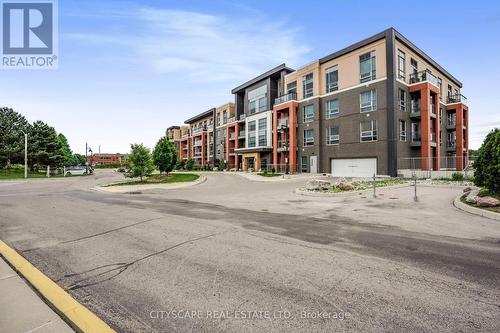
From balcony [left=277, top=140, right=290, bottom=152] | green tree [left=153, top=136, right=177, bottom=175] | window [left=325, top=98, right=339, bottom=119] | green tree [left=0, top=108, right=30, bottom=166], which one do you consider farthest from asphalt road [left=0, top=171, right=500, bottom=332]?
green tree [left=0, top=108, right=30, bottom=166]

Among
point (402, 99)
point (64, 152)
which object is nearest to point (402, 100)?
point (402, 99)

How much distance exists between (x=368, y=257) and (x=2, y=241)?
842cm

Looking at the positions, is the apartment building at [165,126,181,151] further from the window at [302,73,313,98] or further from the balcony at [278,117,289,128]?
the window at [302,73,313,98]

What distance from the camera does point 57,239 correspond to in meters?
6.30

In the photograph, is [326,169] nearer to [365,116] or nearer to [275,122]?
[365,116]

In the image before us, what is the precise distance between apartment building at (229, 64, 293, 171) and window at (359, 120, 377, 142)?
1595 cm

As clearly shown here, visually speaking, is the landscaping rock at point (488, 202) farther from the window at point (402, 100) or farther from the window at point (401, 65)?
the window at point (401, 65)

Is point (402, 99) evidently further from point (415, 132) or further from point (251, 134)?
point (251, 134)

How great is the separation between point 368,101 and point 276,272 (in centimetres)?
3207

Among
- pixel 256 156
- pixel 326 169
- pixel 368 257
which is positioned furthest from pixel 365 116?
pixel 368 257

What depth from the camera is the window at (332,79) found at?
35.0m

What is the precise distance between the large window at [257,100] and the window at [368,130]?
65.8 ft

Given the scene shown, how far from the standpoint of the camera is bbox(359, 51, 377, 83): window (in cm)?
3087

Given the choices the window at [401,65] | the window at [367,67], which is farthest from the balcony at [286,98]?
the window at [401,65]
